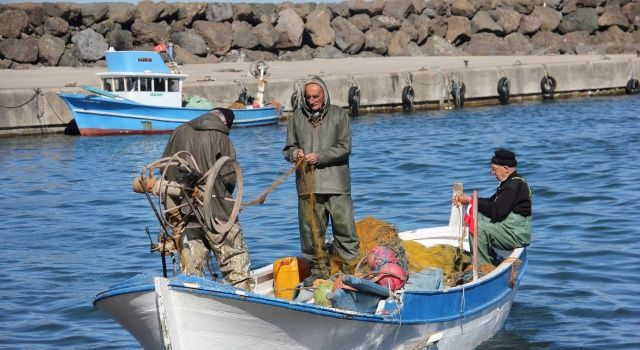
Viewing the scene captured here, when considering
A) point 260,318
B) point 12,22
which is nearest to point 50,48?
point 12,22

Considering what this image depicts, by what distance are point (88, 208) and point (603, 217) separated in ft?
26.3

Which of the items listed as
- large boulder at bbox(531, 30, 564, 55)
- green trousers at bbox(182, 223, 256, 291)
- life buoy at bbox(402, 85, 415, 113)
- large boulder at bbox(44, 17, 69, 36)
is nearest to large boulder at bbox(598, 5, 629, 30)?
large boulder at bbox(531, 30, 564, 55)

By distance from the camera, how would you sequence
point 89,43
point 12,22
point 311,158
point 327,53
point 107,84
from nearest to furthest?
point 311,158, point 107,84, point 12,22, point 89,43, point 327,53

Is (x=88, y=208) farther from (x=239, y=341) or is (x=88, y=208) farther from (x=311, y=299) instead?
(x=239, y=341)

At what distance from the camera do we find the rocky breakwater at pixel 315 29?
36500 millimetres

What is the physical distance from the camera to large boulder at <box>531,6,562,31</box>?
45344 mm

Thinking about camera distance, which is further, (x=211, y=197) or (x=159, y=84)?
(x=159, y=84)

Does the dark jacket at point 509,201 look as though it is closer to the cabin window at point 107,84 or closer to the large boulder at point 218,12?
the cabin window at point 107,84

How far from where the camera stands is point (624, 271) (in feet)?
43.0

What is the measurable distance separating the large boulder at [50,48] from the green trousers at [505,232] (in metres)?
27.6

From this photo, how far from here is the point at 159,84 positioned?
2783cm

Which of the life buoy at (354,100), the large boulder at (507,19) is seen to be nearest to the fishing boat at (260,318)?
the life buoy at (354,100)

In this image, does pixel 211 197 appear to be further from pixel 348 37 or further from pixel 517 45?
pixel 517 45

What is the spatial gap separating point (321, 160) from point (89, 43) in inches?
1115
